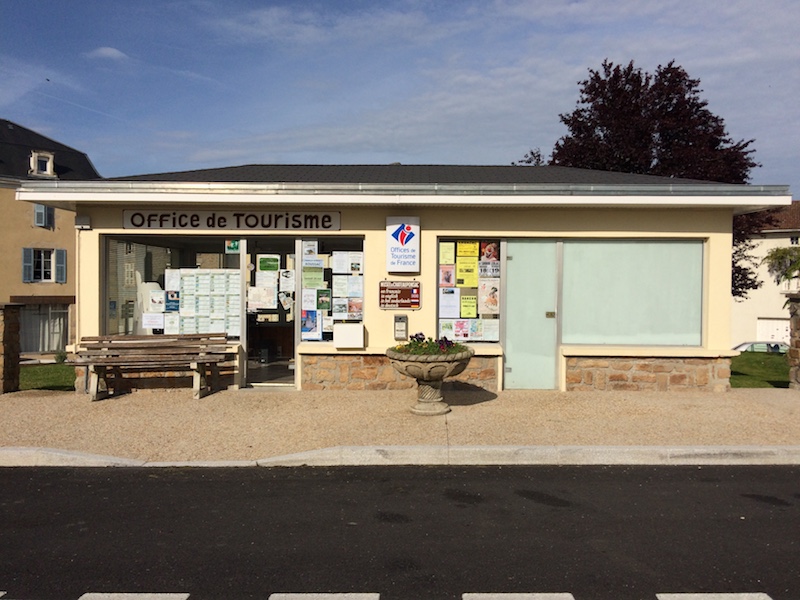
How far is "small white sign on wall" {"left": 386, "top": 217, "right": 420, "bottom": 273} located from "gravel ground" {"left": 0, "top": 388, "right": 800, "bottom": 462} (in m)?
1.93

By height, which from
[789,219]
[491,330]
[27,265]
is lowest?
[491,330]

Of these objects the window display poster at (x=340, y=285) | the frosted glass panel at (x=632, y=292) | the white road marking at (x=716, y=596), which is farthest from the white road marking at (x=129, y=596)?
the frosted glass panel at (x=632, y=292)

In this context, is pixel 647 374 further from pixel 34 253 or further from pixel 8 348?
pixel 34 253

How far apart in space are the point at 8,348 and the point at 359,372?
554cm

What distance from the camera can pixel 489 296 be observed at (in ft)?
34.2

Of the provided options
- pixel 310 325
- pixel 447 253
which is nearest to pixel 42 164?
pixel 310 325

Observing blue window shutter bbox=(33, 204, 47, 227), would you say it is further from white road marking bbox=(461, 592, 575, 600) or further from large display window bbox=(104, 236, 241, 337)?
white road marking bbox=(461, 592, 575, 600)

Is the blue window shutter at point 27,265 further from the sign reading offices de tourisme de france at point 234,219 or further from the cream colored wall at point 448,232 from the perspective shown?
the sign reading offices de tourisme de france at point 234,219

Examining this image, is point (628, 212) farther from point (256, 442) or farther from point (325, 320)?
point (256, 442)

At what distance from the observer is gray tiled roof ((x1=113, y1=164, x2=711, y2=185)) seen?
1098 cm

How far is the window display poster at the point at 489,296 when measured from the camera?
34.2 feet

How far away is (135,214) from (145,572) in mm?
7295

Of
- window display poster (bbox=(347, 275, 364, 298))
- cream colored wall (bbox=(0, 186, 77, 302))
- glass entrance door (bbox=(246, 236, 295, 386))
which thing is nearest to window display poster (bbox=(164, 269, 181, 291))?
glass entrance door (bbox=(246, 236, 295, 386))

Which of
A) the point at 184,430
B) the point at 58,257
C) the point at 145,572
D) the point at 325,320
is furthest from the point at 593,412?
the point at 58,257
